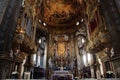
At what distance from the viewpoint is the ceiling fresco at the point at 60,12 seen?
1964 cm

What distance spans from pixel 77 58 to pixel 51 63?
497 cm

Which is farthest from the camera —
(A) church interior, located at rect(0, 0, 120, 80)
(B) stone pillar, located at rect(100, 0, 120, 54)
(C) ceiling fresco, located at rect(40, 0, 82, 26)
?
(C) ceiling fresco, located at rect(40, 0, 82, 26)

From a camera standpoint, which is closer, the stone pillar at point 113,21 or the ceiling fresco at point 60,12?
the stone pillar at point 113,21

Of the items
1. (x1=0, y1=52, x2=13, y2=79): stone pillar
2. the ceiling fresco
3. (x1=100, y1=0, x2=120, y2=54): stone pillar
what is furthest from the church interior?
(x1=0, y1=52, x2=13, y2=79): stone pillar

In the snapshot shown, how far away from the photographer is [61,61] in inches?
779

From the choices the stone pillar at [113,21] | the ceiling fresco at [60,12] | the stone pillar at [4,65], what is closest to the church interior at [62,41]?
the ceiling fresco at [60,12]

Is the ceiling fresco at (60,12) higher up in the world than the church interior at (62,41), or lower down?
higher up

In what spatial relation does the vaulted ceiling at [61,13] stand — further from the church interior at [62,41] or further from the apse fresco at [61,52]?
the apse fresco at [61,52]

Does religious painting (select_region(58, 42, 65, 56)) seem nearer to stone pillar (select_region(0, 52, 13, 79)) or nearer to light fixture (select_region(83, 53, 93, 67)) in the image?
light fixture (select_region(83, 53, 93, 67))

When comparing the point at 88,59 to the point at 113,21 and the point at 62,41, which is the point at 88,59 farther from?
the point at 113,21

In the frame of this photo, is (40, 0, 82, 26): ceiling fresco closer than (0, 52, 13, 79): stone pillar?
No

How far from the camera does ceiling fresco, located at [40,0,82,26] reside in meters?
19.6

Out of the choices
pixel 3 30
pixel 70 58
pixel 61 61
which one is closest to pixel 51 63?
pixel 61 61

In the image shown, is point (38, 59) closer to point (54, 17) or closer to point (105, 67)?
point (54, 17)
